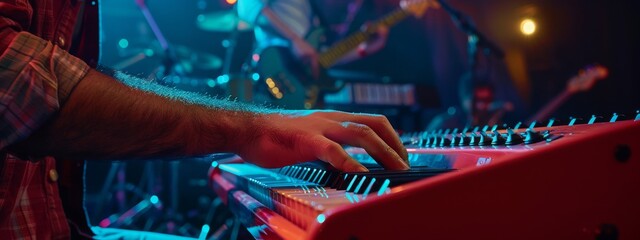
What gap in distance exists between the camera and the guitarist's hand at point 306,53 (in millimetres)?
4167

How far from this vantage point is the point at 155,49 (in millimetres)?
4031

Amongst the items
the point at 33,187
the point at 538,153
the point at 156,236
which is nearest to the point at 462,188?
the point at 538,153

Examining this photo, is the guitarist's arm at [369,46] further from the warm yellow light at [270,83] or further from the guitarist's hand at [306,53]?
the warm yellow light at [270,83]

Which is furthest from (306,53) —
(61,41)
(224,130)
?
(224,130)

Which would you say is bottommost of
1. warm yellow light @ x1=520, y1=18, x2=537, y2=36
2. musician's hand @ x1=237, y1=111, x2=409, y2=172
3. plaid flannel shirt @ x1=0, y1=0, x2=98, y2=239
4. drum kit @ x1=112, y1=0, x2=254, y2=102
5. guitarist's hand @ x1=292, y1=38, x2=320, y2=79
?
plaid flannel shirt @ x1=0, y1=0, x2=98, y2=239

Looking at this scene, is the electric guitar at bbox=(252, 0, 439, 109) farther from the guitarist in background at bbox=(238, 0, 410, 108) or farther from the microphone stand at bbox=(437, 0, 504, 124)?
the microphone stand at bbox=(437, 0, 504, 124)

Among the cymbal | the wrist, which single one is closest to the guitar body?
the cymbal

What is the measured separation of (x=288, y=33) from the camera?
4.11 m

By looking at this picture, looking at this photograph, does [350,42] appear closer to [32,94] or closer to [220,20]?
[220,20]

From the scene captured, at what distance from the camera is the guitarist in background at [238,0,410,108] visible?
13.0ft

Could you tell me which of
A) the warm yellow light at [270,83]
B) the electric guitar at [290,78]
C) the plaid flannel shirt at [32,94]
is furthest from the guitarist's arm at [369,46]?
the plaid flannel shirt at [32,94]

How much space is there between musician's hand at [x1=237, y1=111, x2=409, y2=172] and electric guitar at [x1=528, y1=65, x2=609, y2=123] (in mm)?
3811

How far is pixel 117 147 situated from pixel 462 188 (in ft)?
1.93

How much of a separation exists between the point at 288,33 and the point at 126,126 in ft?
11.0
